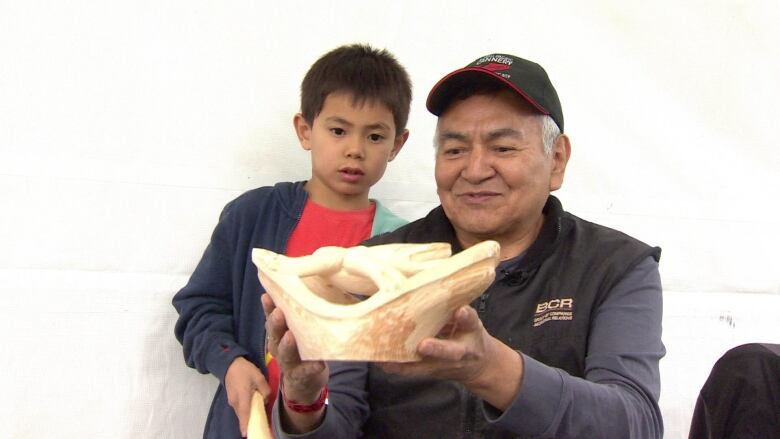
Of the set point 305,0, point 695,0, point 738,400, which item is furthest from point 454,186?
point 695,0

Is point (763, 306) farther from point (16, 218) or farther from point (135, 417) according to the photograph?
point (16, 218)

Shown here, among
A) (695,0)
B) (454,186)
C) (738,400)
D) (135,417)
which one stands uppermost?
(695,0)

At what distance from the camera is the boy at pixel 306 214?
4.33ft

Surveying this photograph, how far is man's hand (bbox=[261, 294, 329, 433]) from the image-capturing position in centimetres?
82

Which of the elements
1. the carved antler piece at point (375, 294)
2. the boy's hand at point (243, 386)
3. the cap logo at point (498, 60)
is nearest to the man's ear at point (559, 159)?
the cap logo at point (498, 60)

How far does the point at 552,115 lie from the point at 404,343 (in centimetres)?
55

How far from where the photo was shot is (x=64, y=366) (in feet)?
4.56

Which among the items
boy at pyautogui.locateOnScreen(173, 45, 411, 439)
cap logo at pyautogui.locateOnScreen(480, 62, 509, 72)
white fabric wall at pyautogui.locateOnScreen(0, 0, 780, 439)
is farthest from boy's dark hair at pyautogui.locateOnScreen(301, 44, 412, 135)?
cap logo at pyautogui.locateOnScreen(480, 62, 509, 72)

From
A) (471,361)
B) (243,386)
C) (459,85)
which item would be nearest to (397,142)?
(459,85)

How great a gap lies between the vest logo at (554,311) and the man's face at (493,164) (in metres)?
0.15

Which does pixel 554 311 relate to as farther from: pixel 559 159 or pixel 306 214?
pixel 306 214

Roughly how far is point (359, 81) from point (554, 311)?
583 mm

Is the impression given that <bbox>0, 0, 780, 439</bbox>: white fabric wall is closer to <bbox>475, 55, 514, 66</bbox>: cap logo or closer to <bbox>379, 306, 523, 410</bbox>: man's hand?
<bbox>475, 55, 514, 66</bbox>: cap logo

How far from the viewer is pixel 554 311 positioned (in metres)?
1.07
